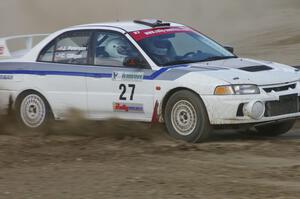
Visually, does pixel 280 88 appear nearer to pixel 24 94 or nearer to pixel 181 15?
pixel 24 94

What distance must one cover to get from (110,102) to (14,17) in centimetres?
1968

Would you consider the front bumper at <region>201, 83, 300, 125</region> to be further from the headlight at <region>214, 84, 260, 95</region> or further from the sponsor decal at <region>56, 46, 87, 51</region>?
the sponsor decal at <region>56, 46, 87, 51</region>

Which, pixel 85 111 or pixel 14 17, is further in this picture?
pixel 14 17

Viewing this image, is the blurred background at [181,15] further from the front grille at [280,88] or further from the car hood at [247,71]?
the front grille at [280,88]

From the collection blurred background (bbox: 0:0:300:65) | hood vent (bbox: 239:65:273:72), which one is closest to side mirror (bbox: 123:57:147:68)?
hood vent (bbox: 239:65:273:72)

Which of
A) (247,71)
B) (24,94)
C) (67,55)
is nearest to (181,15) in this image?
(24,94)

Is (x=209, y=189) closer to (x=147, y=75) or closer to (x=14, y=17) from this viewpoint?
(x=147, y=75)

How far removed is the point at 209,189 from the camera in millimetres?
6426

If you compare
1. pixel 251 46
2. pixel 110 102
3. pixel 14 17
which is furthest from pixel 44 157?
pixel 14 17

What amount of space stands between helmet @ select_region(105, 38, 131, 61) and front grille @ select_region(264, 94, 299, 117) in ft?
6.33

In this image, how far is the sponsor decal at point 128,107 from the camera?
9469 millimetres

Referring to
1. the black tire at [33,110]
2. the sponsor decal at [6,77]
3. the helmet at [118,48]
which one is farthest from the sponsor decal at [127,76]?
the sponsor decal at [6,77]

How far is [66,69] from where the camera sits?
32.9 ft

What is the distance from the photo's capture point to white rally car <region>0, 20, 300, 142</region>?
29.3ft
